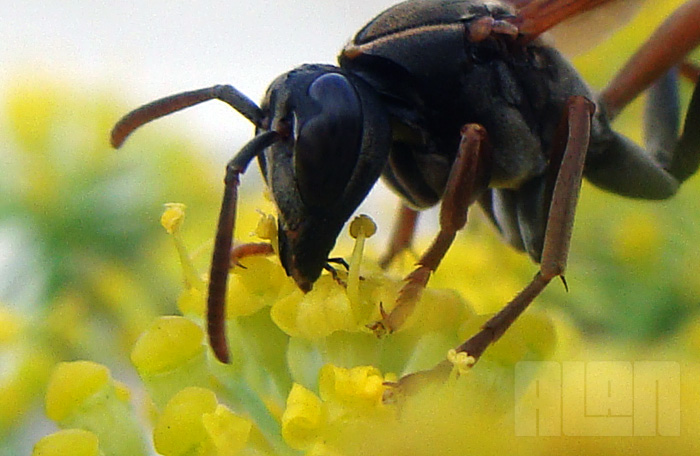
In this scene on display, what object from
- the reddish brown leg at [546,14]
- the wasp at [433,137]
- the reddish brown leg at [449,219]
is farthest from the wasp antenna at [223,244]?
the reddish brown leg at [546,14]

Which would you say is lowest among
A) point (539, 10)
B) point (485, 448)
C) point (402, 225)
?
point (402, 225)

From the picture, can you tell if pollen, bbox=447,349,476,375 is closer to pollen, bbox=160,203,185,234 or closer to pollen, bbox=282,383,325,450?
pollen, bbox=282,383,325,450

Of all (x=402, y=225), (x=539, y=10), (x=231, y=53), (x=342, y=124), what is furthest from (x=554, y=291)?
(x=231, y=53)

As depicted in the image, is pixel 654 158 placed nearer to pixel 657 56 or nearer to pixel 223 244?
pixel 657 56

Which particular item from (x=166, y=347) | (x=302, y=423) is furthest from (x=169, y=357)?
(x=302, y=423)

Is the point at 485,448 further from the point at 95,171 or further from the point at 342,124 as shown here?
the point at 95,171

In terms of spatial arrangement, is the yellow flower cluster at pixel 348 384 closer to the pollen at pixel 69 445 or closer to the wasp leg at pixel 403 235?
the pollen at pixel 69 445
